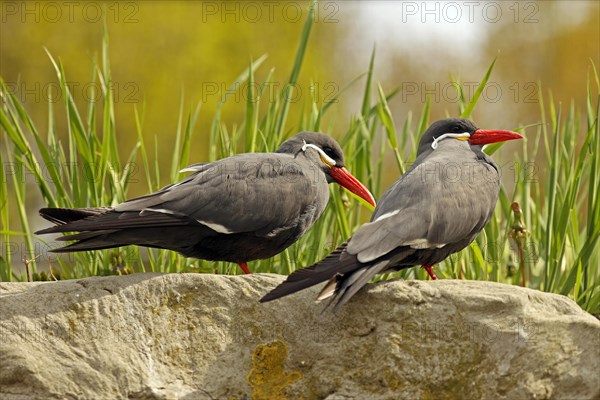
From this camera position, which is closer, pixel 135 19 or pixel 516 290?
pixel 516 290

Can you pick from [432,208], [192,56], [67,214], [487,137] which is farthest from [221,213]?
[192,56]

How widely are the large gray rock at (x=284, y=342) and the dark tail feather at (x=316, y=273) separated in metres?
0.23

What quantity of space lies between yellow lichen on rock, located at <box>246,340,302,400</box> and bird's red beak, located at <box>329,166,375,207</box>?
1271 millimetres

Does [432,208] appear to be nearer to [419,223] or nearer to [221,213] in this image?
[419,223]

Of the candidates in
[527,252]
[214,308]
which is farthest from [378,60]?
[214,308]

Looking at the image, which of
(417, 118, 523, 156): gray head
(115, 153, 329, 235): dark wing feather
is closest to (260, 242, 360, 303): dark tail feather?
(115, 153, 329, 235): dark wing feather

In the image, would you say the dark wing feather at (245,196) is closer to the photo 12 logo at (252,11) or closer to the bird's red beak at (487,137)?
the bird's red beak at (487,137)

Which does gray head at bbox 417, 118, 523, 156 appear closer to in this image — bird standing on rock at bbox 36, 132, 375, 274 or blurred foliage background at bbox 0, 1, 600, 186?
bird standing on rock at bbox 36, 132, 375, 274

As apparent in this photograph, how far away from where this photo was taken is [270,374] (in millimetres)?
3359

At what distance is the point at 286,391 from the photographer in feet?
11.0

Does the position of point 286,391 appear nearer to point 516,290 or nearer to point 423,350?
point 423,350

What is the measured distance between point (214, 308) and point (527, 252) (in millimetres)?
1991

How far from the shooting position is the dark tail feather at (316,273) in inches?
124

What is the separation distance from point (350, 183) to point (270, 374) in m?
1.43
